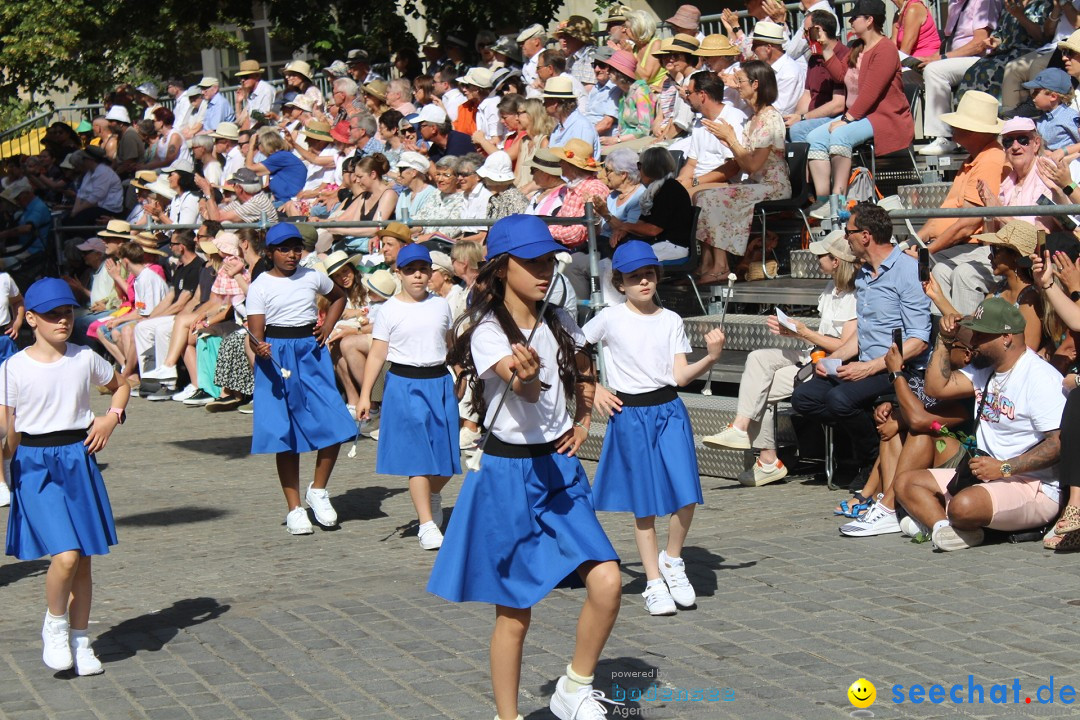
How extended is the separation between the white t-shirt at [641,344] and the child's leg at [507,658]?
2.37 meters

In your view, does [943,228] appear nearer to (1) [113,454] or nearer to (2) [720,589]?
(2) [720,589]

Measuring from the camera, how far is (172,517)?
33.4 ft

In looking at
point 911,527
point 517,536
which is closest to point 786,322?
point 911,527

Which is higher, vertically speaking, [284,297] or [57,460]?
[284,297]

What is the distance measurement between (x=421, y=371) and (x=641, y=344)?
229 centimetres

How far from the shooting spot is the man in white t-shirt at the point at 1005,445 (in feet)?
25.2

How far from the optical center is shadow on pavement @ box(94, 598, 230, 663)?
6934 millimetres

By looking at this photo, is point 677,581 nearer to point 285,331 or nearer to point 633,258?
point 633,258

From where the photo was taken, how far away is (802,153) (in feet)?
39.3

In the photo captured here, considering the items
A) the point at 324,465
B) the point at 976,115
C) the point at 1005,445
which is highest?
the point at 976,115

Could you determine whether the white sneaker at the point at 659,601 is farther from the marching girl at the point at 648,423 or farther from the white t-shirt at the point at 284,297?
the white t-shirt at the point at 284,297

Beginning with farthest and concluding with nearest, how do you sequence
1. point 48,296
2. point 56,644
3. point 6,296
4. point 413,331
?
point 6,296 → point 413,331 → point 48,296 → point 56,644

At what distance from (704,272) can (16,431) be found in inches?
260

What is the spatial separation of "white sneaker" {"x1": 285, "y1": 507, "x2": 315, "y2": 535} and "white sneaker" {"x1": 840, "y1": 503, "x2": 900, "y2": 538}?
11.4 ft
